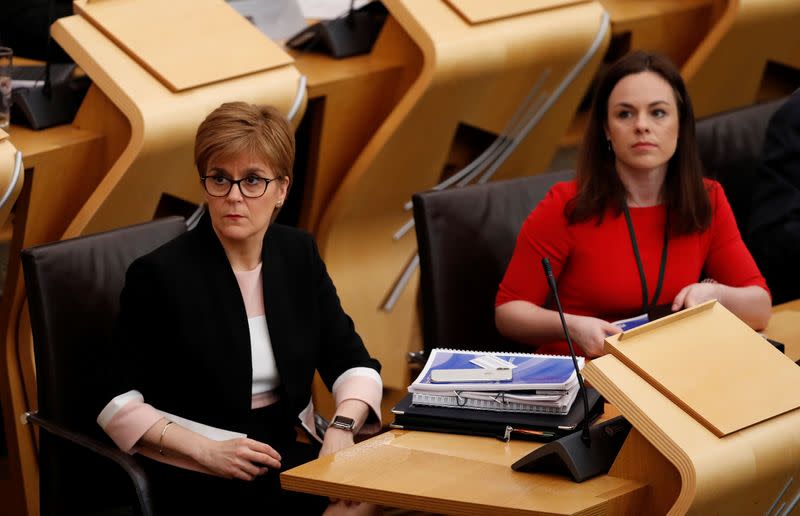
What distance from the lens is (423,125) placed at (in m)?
3.53

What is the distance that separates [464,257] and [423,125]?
0.77 metres

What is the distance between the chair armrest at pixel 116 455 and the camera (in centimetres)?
216

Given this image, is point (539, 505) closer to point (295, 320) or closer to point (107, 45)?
point (295, 320)

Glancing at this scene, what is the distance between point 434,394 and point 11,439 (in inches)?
48.4

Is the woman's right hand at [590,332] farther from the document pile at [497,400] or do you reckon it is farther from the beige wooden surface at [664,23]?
the beige wooden surface at [664,23]

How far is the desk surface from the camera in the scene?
1881mm

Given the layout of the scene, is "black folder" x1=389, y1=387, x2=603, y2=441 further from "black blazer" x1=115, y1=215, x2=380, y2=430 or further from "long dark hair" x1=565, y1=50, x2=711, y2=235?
"long dark hair" x1=565, y1=50, x2=711, y2=235

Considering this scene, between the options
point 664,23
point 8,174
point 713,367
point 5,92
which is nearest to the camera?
A: point 713,367

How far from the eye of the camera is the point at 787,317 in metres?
2.79

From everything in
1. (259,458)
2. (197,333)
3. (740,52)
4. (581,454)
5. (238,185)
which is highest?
(238,185)

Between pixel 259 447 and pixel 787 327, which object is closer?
pixel 259 447

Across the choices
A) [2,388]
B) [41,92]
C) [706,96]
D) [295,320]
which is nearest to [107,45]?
[41,92]

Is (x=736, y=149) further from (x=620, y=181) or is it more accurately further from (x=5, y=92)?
(x=5, y=92)

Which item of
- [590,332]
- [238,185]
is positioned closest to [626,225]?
[590,332]
